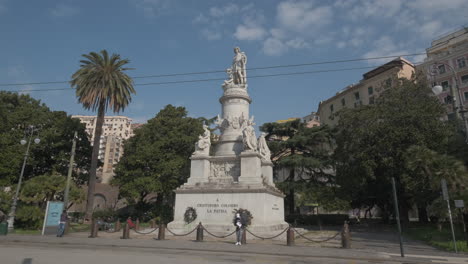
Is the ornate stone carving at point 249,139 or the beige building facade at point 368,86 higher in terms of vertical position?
the beige building facade at point 368,86

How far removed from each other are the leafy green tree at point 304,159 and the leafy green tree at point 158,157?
9550 mm

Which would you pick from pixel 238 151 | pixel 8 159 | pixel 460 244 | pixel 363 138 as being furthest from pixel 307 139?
pixel 8 159

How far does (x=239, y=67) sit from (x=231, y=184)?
10084 millimetres

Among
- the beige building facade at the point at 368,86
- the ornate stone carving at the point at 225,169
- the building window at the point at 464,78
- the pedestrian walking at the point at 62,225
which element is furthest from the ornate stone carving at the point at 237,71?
the building window at the point at 464,78

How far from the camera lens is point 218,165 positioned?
69.1ft

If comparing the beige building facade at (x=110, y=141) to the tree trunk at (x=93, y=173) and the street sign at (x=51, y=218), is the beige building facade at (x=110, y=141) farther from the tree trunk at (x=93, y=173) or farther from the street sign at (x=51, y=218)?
the street sign at (x=51, y=218)

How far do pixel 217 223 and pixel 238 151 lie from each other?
5195 mm

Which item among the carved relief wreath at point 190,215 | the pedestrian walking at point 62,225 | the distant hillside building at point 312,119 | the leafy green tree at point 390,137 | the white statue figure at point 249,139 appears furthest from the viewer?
the distant hillside building at point 312,119

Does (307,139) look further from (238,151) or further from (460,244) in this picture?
(460,244)

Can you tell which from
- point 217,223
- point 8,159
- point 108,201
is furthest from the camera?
point 108,201

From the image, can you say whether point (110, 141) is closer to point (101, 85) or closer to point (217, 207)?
point (101, 85)

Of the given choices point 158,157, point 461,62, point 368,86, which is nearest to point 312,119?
point 368,86

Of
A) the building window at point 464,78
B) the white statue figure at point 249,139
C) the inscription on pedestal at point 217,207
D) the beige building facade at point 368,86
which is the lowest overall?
the inscription on pedestal at point 217,207

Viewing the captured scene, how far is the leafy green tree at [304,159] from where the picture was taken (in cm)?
3135
